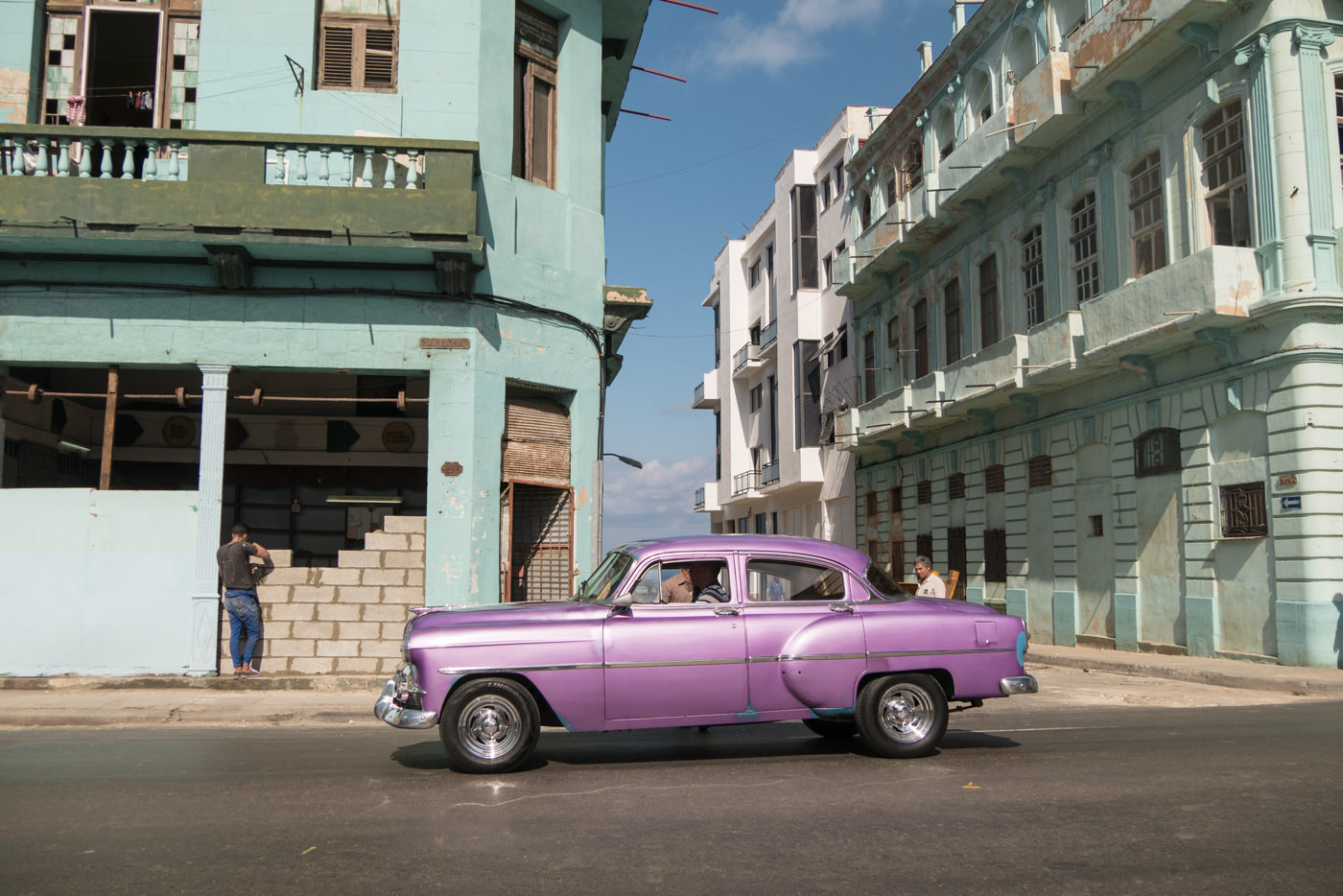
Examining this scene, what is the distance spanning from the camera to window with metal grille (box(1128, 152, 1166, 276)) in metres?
18.8

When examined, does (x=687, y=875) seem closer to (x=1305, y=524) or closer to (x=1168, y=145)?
(x=1305, y=524)

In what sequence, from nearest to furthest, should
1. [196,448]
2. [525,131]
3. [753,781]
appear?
[753,781] < [525,131] < [196,448]

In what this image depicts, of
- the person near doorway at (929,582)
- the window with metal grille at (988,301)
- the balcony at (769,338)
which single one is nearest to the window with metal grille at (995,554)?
the window with metal grille at (988,301)

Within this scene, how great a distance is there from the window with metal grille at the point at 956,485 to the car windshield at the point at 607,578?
19467 mm

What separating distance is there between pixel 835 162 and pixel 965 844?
3302 cm

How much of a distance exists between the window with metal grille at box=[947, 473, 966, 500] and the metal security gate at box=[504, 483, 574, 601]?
1475 centimetres

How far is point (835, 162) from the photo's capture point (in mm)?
36031

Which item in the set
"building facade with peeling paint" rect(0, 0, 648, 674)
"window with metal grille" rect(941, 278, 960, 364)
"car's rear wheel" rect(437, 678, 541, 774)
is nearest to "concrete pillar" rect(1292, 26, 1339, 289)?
"building facade with peeling paint" rect(0, 0, 648, 674)

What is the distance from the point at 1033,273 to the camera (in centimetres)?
2350

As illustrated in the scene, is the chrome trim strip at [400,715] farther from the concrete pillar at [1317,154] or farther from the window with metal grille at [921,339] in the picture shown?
the window with metal grille at [921,339]

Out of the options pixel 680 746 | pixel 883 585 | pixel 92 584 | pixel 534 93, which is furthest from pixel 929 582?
pixel 92 584

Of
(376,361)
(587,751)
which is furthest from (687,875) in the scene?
(376,361)

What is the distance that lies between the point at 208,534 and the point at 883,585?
8.33 m

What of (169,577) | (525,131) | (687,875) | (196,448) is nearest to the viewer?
(687,875)
